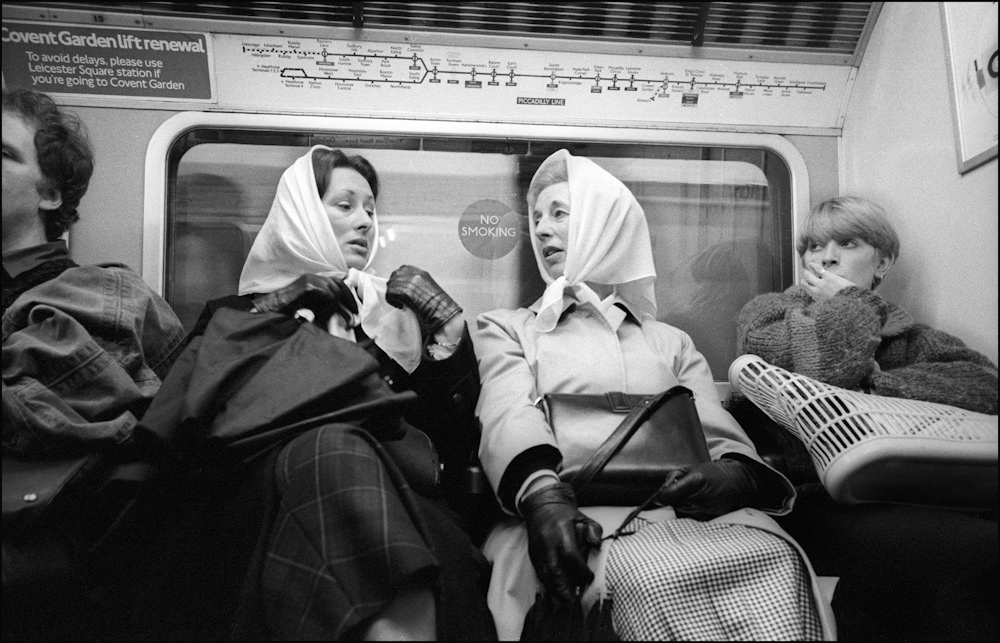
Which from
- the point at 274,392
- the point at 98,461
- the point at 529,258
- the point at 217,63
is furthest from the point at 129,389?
the point at 529,258

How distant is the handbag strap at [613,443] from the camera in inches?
77.8

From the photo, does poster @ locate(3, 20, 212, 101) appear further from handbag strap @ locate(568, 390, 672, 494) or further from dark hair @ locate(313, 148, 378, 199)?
handbag strap @ locate(568, 390, 672, 494)

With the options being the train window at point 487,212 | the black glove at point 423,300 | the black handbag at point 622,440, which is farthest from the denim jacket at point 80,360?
the black handbag at point 622,440

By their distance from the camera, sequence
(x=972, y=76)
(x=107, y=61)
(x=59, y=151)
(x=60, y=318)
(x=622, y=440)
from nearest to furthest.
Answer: (x=972, y=76) → (x=60, y=318) → (x=622, y=440) → (x=59, y=151) → (x=107, y=61)

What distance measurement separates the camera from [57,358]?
1791 mm

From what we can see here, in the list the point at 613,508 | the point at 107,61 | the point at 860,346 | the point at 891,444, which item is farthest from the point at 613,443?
the point at 107,61

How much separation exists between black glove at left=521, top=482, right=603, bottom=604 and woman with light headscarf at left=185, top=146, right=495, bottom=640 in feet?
0.54

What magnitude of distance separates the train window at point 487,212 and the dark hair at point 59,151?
30 cm

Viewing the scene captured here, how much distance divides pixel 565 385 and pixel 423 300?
0.50m

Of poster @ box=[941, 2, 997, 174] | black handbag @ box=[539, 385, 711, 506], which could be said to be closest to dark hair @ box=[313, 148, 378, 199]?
black handbag @ box=[539, 385, 711, 506]

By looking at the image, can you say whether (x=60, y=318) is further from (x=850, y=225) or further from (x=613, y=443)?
(x=850, y=225)

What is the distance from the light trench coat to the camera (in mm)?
1890

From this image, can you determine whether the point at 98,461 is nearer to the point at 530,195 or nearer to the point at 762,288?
the point at 530,195

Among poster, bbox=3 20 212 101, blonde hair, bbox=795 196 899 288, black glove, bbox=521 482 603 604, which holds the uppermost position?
poster, bbox=3 20 212 101
